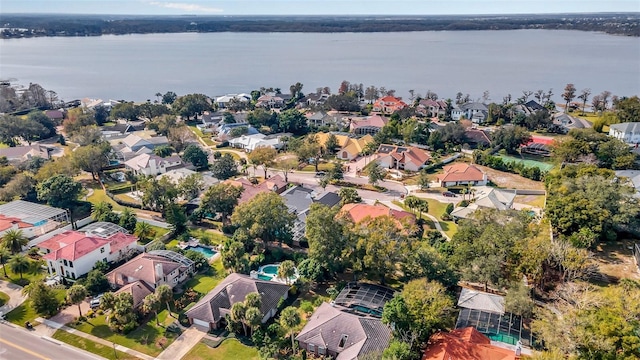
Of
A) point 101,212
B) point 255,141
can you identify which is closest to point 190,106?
point 255,141

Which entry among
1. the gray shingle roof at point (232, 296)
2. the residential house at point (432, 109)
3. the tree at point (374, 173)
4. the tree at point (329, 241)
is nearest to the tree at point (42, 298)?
the gray shingle roof at point (232, 296)

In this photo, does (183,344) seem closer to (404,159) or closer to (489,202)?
(489,202)

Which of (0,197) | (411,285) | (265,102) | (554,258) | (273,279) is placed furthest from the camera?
(265,102)

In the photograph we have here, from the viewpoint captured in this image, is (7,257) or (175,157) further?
(175,157)

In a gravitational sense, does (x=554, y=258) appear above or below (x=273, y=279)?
above

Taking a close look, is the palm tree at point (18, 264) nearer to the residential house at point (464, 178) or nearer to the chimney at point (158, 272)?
the chimney at point (158, 272)

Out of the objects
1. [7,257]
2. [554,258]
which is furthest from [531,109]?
[7,257]

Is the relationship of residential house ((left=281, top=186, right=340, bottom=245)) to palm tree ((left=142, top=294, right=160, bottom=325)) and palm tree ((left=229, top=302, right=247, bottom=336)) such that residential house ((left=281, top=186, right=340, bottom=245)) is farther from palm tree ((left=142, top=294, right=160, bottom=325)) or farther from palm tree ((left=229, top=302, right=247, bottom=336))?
palm tree ((left=142, top=294, right=160, bottom=325))

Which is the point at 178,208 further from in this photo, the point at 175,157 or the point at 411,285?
the point at 411,285
